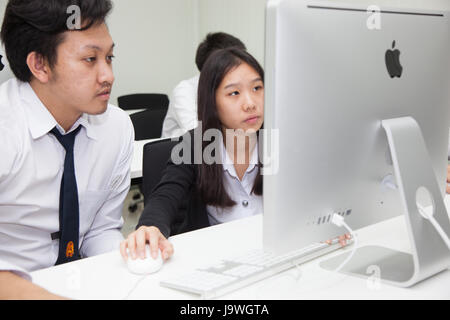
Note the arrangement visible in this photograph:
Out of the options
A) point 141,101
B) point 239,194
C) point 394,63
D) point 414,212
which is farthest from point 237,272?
point 141,101

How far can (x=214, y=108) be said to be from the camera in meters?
1.40

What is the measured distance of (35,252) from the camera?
1.20m

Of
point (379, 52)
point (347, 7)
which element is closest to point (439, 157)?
point (379, 52)

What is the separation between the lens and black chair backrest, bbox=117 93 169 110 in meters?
4.06

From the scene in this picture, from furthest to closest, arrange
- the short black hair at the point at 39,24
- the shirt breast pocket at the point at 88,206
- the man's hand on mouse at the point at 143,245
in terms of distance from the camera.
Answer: the shirt breast pocket at the point at 88,206
the short black hair at the point at 39,24
the man's hand on mouse at the point at 143,245

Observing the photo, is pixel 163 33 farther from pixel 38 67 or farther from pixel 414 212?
pixel 414 212

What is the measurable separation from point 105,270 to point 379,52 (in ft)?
2.22

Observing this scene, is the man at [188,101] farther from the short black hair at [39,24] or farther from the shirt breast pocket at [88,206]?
the short black hair at [39,24]

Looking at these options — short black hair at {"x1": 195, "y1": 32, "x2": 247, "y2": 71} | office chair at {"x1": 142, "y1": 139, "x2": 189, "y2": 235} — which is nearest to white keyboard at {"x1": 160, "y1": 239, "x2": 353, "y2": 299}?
office chair at {"x1": 142, "y1": 139, "x2": 189, "y2": 235}

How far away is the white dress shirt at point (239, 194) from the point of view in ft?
4.59

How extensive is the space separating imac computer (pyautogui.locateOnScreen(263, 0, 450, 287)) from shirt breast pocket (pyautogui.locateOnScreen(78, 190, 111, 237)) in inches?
28.5

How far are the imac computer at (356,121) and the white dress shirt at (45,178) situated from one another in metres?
0.66

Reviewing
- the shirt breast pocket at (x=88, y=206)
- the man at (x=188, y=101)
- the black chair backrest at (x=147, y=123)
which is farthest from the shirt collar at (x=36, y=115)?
the man at (x=188, y=101)

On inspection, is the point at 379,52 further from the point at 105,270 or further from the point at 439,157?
the point at 105,270
